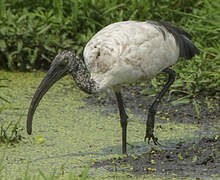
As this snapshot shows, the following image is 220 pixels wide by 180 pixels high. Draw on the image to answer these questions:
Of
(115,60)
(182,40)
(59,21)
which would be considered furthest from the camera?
(59,21)

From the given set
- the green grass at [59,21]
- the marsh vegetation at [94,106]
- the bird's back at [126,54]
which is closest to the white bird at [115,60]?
the bird's back at [126,54]

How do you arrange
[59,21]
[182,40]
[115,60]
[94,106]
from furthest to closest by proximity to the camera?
1. [59,21]
2. [94,106]
3. [182,40]
4. [115,60]

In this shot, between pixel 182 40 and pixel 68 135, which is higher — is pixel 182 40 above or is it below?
above

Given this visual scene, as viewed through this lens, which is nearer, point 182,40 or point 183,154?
point 183,154

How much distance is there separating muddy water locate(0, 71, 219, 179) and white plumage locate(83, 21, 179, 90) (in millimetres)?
609

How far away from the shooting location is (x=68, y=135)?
5633 millimetres

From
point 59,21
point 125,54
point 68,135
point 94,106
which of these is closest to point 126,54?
point 125,54

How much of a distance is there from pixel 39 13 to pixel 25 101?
5.03 feet

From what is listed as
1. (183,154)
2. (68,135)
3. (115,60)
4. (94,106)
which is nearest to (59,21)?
(94,106)

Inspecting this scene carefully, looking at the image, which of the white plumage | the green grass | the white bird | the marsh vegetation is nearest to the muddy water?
the marsh vegetation

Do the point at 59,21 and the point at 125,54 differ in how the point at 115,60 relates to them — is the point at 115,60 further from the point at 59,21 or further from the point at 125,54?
the point at 59,21

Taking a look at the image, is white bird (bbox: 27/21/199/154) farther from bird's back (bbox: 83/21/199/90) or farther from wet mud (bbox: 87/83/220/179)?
wet mud (bbox: 87/83/220/179)

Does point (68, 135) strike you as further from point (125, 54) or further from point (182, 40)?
point (182, 40)

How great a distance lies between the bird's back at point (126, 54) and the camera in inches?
194
